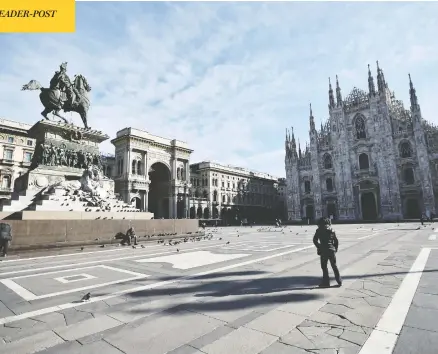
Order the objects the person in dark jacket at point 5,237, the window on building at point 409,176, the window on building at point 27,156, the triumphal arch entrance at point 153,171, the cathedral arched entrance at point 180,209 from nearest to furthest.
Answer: the person in dark jacket at point 5,237
the window on building at point 27,156
the triumphal arch entrance at point 153,171
the window on building at point 409,176
the cathedral arched entrance at point 180,209

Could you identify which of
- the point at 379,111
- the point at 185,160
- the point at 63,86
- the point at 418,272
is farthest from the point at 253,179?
the point at 418,272

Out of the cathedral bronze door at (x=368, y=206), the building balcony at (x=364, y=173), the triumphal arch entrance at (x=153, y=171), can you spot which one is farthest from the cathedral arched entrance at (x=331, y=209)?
the triumphal arch entrance at (x=153, y=171)

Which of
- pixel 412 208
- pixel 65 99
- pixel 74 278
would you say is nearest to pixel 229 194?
pixel 412 208

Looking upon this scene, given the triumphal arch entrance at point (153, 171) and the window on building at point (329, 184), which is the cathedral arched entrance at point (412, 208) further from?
the triumphal arch entrance at point (153, 171)

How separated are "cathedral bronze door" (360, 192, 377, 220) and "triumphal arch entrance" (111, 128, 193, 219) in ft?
110

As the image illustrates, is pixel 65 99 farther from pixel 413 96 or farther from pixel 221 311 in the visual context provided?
pixel 413 96

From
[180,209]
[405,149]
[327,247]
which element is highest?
[405,149]

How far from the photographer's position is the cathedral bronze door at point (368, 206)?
50022 mm

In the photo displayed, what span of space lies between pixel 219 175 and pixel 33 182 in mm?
52952

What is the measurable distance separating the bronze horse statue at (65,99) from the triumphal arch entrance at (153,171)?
27.2 meters

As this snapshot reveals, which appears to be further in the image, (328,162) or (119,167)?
(328,162)

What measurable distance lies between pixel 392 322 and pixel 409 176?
53.7m

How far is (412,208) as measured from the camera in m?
46.2

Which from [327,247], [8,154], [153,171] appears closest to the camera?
[327,247]
